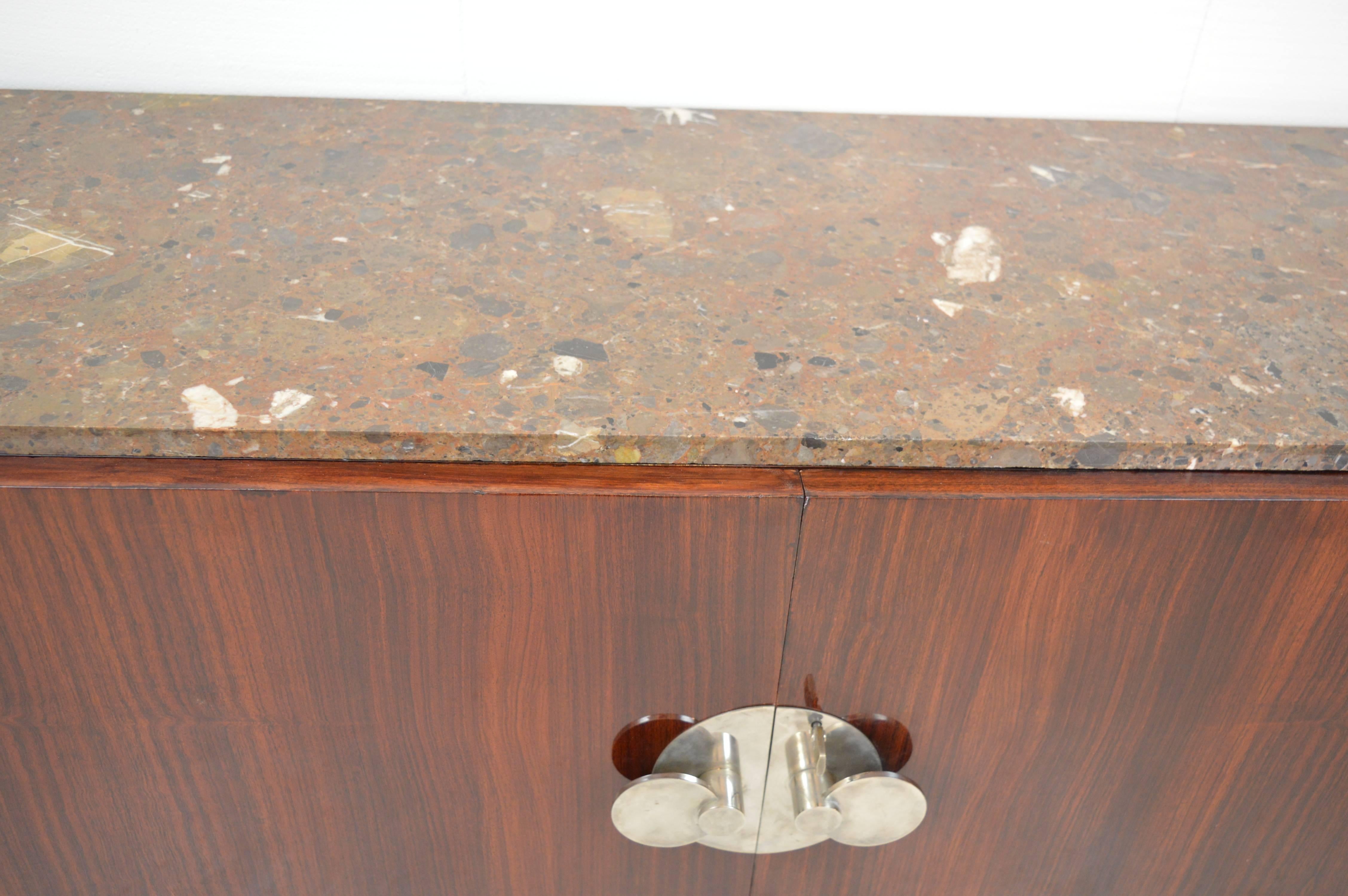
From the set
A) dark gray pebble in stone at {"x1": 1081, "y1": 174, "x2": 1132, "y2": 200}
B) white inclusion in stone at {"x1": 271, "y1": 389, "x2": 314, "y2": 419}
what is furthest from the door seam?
dark gray pebble in stone at {"x1": 1081, "y1": 174, "x2": 1132, "y2": 200}

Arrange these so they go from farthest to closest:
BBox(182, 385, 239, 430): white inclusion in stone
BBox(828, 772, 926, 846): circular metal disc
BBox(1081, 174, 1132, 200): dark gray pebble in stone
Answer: BBox(1081, 174, 1132, 200): dark gray pebble in stone → BBox(828, 772, 926, 846): circular metal disc → BBox(182, 385, 239, 430): white inclusion in stone

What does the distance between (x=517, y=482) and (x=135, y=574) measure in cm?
22

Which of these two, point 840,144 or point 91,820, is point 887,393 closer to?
point 840,144

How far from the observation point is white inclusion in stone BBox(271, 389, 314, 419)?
51 cm

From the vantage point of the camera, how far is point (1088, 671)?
0.59 m

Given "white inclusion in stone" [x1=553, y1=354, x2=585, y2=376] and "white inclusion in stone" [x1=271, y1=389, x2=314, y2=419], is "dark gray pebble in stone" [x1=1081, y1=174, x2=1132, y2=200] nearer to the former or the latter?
"white inclusion in stone" [x1=553, y1=354, x2=585, y2=376]

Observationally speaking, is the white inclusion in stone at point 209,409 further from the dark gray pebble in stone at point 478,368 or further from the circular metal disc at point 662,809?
the circular metal disc at point 662,809

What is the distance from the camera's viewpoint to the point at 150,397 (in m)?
0.51

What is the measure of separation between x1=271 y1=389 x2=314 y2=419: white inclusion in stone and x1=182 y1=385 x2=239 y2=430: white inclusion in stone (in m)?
0.02

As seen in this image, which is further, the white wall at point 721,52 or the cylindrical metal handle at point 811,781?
the white wall at point 721,52

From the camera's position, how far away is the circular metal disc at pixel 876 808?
60 cm

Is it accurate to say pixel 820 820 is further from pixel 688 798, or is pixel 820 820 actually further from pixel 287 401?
pixel 287 401

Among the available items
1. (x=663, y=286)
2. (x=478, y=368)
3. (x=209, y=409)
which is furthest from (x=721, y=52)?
(x=209, y=409)

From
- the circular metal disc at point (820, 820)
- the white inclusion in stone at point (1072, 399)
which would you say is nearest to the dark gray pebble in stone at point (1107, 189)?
the white inclusion in stone at point (1072, 399)
